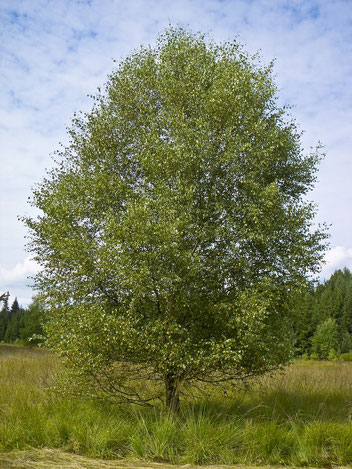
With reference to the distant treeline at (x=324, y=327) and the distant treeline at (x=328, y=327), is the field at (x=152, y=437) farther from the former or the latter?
the distant treeline at (x=328, y=327)

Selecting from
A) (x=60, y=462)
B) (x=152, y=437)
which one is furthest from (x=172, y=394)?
(x=60, y=462)

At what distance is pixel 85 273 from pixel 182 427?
179 inches

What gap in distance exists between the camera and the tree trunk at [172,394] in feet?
36.4

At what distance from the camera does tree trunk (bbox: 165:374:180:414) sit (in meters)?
11.1

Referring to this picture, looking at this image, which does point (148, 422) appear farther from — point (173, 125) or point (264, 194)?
point (173, 125)

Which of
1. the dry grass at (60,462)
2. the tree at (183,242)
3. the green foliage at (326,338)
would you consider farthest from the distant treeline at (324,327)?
the dry grass at (60,462)

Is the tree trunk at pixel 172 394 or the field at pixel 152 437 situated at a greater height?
the tree trunk at pixel 172 394

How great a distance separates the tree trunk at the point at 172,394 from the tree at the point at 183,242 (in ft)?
0.15

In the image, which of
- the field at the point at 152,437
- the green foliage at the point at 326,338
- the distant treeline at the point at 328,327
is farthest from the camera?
the distant treeline at the point at 328,327

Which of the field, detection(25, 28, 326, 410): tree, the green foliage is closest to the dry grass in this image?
the field

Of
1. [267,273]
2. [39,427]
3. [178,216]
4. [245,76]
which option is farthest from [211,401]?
[245,76]

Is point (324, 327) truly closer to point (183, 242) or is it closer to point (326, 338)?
point (326, 338)

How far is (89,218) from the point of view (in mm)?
11969

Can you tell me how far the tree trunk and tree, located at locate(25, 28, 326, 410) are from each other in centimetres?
5
